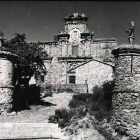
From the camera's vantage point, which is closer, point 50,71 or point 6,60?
point 6,60

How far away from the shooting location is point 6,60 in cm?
1580

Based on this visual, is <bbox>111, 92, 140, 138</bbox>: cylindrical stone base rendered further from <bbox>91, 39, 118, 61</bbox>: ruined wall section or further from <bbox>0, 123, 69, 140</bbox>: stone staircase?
<bbox>91, 39, 118, 61</bbox>: ruined wall section

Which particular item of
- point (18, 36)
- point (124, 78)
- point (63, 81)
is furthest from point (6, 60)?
point (63, 81)

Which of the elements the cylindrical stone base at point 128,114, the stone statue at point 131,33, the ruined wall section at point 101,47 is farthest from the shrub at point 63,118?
the ruined wall section at point 101,47

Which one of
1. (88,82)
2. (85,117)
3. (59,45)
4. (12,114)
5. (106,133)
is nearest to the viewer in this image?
(106,133)

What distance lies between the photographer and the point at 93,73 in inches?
1276

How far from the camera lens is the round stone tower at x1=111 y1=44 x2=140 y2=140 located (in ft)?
32.9

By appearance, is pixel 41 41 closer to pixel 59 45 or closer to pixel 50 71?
pixel 59 45

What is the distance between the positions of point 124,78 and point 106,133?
2508mm

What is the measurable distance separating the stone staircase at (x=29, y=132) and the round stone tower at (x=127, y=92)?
2570 mm

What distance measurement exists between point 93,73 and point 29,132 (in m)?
23.1

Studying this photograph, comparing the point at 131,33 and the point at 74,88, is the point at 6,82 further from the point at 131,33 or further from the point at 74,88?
the point at 74,88

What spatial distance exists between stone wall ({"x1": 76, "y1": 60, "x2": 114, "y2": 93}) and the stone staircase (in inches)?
863

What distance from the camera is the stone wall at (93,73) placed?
1258 inches
